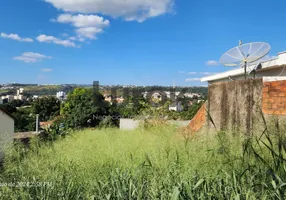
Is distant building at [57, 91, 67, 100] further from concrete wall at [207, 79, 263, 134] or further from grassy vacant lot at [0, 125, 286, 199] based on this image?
grassy vacant lot at [0, 125, 286, 199]

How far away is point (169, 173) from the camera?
2.40 metres

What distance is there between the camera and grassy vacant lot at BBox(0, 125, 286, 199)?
85.9 inches

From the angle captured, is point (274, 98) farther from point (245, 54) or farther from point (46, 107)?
point (46, 107)

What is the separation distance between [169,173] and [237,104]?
7.89 ft

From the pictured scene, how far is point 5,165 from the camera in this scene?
3252 millimetres

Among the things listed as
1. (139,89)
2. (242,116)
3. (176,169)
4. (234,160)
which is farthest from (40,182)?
(139,89)

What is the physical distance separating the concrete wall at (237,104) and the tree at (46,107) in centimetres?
2260

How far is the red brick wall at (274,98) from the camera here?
3711mm

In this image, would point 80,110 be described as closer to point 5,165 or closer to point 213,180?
point 5,165

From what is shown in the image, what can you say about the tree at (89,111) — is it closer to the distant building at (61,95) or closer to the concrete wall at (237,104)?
the distant building at (61,95)

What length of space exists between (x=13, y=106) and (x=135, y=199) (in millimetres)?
23231

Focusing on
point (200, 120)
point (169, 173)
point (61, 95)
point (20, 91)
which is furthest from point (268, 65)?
point (20, 91)

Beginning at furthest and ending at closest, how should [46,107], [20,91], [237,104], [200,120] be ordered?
[46,107] < [20,91] < [200,120] < [237,104]

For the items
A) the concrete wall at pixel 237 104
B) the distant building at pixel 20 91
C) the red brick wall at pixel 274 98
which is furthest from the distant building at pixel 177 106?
the distant building at pixel 20 91
